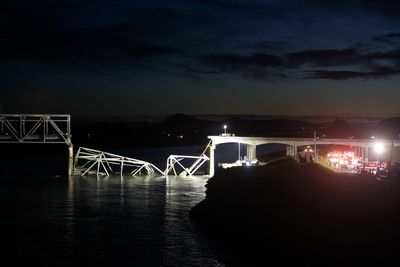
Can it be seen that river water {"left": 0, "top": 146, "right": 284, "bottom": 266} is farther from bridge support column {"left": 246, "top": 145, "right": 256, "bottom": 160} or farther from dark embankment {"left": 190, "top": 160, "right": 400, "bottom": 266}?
bridge support column {"left": 246, "top": 145, "right": 256, "bottom": 160}

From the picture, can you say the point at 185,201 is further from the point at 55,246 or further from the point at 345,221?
the point at 345,221

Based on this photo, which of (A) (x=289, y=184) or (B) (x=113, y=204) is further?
(B) (x=113, y=204)

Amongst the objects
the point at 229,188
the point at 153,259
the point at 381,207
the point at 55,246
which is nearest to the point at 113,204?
the point at 229,188

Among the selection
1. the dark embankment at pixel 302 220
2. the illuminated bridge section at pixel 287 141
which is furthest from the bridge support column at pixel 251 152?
the dark embankment at pixel 302 220

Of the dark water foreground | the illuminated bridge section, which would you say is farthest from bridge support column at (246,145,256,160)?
the dark water foreground

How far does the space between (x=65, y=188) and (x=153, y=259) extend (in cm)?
4885

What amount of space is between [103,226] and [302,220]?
834 inches

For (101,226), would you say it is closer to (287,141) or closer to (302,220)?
(302,220)

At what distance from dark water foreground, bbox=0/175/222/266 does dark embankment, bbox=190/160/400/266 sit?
207 cm

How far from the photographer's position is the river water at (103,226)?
39938 millimetres

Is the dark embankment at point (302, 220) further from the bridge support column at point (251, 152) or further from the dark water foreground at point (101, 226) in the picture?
the bridge support column at point (251, 152)

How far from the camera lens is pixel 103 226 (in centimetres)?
5306

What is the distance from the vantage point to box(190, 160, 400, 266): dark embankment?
29.8m

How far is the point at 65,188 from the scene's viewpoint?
Result: 85.6 meters
